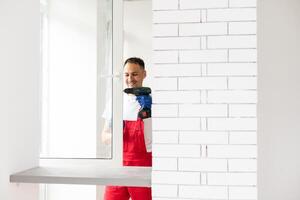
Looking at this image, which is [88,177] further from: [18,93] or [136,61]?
[136,61]

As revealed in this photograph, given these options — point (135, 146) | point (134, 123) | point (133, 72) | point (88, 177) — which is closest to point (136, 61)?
point (133, 72)

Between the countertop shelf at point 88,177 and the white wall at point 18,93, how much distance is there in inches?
3.0

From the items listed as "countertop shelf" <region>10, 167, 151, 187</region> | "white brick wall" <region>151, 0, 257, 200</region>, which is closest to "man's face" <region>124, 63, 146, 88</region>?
"countertop shelf" <region>10, 167, 151, 187</region>

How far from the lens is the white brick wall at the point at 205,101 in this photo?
4.38ft

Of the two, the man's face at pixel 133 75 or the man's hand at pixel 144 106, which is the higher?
the man's face at pixel 133 75

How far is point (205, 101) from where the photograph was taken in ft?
4.43

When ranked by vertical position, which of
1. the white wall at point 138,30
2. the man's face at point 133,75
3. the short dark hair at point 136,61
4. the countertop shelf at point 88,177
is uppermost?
the white wall at point 138,30

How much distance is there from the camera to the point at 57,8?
259 cm
